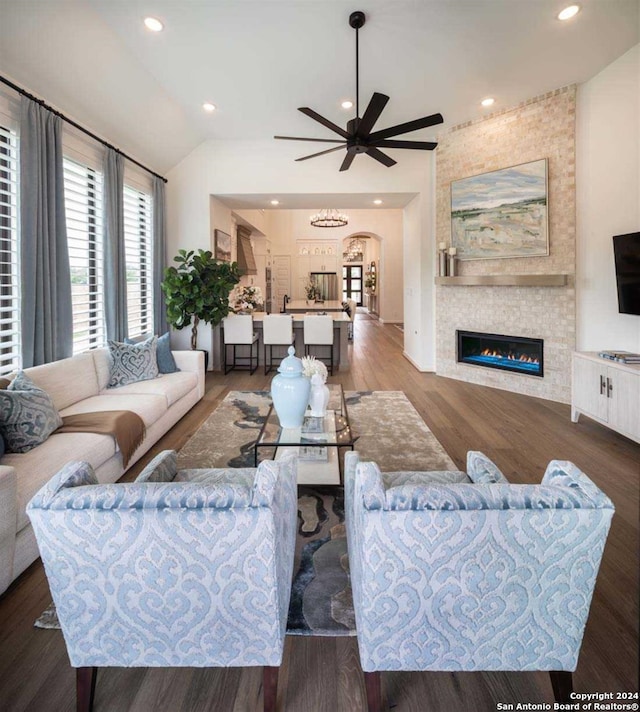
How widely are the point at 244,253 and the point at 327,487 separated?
731 cm

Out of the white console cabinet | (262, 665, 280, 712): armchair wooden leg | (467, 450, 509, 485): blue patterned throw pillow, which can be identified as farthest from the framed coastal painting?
(262, 665, 280, 712): armchair wooden leg

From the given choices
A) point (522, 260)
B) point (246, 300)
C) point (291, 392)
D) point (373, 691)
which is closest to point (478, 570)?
point (373, 691)

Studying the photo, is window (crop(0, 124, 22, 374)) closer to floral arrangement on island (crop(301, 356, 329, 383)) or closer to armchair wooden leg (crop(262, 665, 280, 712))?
floral arrangement on island (crop(301, 356, 329, 383))

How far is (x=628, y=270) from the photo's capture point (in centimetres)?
381

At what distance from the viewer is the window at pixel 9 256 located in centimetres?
327

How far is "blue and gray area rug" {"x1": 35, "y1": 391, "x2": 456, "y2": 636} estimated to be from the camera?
70.2 inches

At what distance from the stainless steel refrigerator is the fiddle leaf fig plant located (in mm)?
6973

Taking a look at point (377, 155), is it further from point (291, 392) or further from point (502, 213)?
point (291, 392)

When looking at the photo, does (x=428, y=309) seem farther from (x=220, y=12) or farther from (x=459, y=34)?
(x=220, y=12)

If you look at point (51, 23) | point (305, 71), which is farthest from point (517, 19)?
point (51, 23)

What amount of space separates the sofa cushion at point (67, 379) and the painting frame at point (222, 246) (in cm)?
358

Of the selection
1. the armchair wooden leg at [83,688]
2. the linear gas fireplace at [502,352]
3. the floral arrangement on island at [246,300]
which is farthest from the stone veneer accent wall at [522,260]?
the armchair wooden leg at [83,688]

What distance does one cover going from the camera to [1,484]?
5.96ft

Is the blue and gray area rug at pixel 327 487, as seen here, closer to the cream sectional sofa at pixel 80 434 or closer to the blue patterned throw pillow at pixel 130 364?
the cream sectional sofa at pixel 80 434
